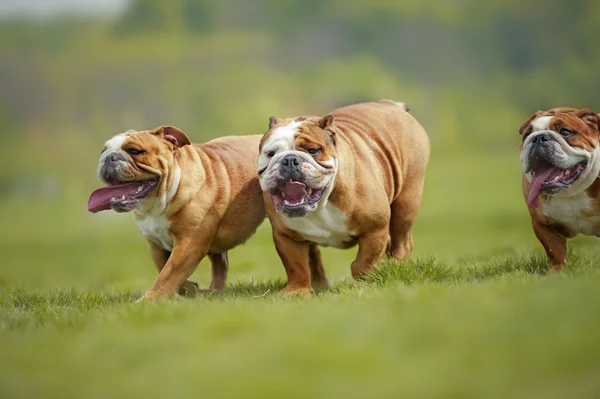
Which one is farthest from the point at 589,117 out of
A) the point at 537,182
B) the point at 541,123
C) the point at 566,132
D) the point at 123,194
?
the point at 123,194

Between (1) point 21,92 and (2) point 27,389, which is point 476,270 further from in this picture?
(1) point 21,92

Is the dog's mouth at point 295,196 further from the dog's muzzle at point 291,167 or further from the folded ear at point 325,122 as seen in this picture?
the folded ear at point 325,122

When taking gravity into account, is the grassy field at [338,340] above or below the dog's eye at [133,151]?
below

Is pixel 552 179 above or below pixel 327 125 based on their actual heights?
below

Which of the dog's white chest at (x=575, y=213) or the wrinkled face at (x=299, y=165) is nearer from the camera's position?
the wrinkled face at (x=299, y=165)

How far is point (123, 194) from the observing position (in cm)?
609

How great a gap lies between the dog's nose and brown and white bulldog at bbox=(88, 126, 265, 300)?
1012 millimetres

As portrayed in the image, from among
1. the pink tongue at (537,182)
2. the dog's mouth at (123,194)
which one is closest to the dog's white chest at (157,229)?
Answer: the dog's mouth at (123,194)

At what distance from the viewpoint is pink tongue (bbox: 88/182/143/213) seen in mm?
6090

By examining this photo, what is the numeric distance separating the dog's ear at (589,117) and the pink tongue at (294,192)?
2.22m

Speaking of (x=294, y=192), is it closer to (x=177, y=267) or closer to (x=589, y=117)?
(x=177, y=267)

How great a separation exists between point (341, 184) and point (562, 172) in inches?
65.5

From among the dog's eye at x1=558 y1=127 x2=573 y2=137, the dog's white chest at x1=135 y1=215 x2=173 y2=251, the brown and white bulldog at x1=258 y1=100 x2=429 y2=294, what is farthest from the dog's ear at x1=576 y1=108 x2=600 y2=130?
the dog's white chest at x1=135 y1=215 x2=173 y2=251

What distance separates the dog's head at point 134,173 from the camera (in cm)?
602
